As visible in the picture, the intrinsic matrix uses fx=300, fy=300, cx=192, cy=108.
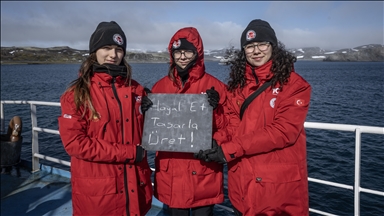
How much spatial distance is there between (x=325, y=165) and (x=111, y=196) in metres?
10.1

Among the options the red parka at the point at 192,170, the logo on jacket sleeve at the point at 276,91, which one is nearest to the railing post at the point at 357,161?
the logo on jacket sleeve at the point at 276,91

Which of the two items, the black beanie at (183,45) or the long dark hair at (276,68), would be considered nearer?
the long dark hair at (276,68)

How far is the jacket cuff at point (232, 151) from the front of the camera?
2.37 m

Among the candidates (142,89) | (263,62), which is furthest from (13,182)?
(263,62)

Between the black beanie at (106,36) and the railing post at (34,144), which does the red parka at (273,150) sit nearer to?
the black beanie at (106,36)

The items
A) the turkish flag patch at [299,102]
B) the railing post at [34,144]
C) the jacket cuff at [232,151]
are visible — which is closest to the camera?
the turkish flag patch at [299,102]

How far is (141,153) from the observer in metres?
2.50

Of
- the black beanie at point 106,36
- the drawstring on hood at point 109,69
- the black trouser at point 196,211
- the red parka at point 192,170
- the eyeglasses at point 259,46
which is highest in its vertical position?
the black beanie at point 106,36

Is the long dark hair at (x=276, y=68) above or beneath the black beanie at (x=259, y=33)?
beneath

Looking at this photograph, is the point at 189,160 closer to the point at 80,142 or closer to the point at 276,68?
the point at 80,142

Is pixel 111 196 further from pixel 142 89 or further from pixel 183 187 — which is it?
pixel 142 89

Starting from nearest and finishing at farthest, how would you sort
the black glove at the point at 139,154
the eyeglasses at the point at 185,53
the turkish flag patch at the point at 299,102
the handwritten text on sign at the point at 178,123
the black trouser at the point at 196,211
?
the turkish flag patch at the point at 299,102
the black glove at the point at 139,154
the handwritten text on sign at the point at 178,123
the black trouser at the point at 196,211
the eyeglasses at the point at 185,53

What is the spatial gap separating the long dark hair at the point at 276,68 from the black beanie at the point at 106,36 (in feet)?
3.43

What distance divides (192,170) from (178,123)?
45 centimetres
